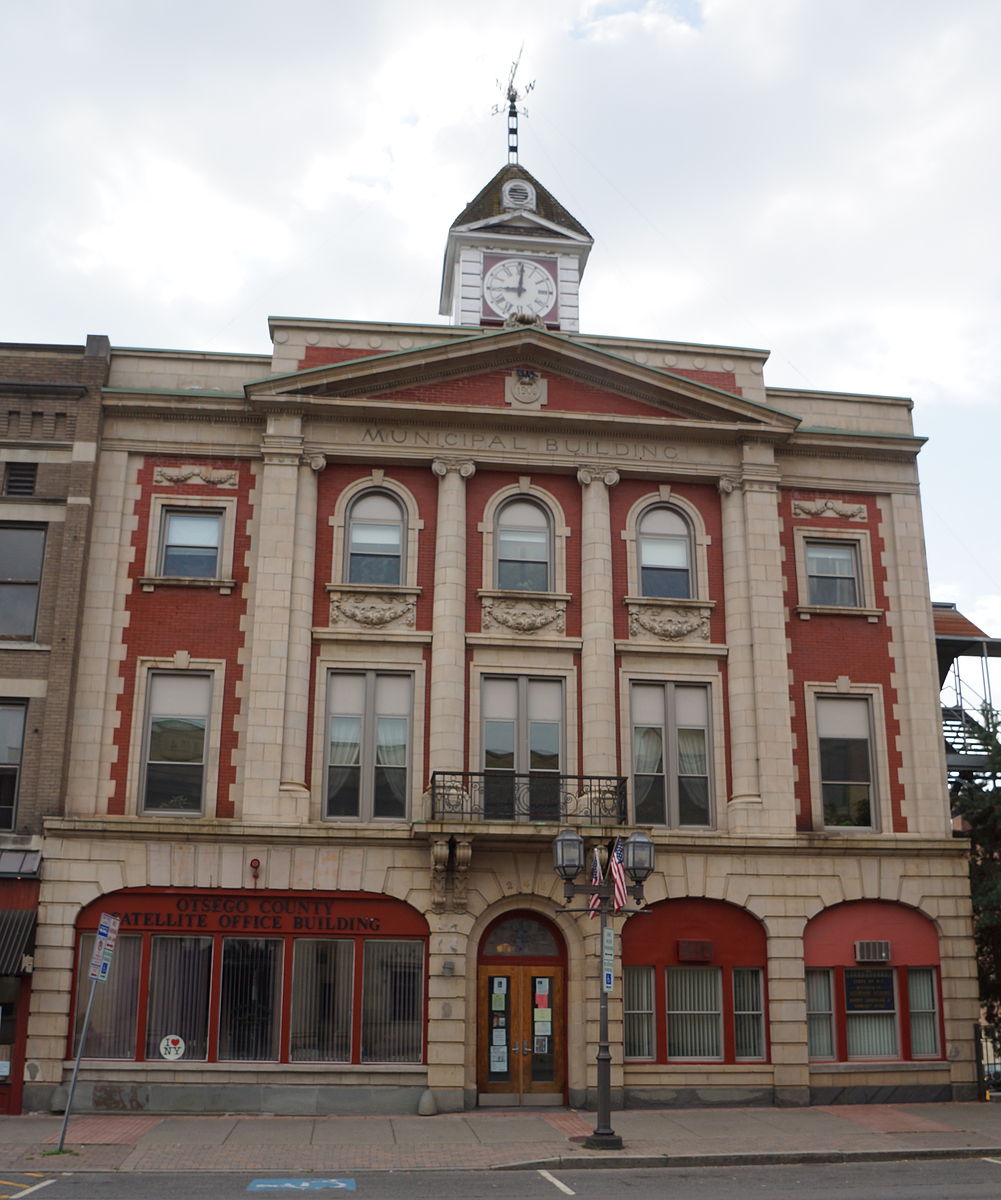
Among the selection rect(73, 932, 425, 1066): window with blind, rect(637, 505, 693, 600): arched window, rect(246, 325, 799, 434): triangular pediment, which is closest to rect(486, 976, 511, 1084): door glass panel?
rect(73, 932, 425, 1066): window with blind

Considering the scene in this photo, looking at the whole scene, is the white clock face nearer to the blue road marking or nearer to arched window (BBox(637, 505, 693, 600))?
arched window (BBox(637, 505, 693, 600))

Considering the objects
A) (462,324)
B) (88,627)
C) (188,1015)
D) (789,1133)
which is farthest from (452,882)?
(462,324)

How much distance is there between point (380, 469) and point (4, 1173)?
13.5 meters

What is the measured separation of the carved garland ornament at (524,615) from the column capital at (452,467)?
8.17 ft

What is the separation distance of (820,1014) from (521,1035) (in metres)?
5.47

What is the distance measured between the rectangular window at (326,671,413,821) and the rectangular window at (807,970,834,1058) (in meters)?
8.04

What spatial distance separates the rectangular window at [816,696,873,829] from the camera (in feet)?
75.9

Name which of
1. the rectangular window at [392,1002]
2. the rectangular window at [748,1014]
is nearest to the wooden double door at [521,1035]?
the rectangular window at [392,1002]

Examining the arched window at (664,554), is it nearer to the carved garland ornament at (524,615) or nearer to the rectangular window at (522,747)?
the carved garland ornament at (524,615)

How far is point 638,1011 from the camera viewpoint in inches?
850

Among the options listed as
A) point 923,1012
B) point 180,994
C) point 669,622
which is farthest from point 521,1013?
point 669,622

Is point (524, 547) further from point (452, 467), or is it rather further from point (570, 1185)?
point (570, 1185)

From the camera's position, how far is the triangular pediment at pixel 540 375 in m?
23.7

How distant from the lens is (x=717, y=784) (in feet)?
74.9
